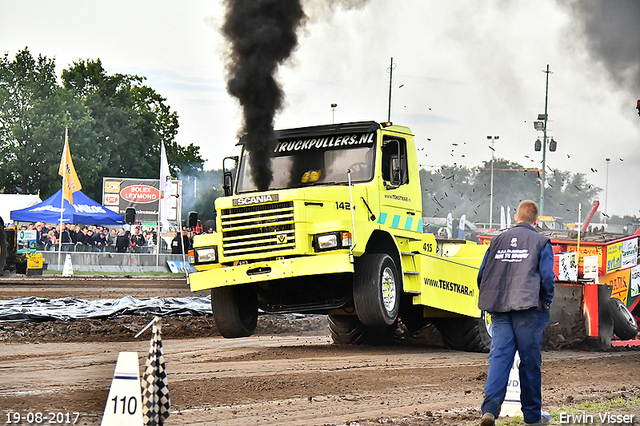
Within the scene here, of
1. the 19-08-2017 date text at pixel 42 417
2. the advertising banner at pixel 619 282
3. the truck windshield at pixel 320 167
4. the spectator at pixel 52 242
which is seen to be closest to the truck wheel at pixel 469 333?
the truck windshield at pixel 320 167

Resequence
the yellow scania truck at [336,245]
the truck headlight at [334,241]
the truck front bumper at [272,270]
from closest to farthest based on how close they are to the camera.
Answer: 1. the truck front bumper at [272,270]
2. the truck headlight at [334,241]
3. the yellow scania truck at [336,245]

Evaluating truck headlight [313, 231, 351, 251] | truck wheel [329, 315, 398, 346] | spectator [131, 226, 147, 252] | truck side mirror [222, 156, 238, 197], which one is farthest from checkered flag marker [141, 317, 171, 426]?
spectator [131, 226, 147, 252]

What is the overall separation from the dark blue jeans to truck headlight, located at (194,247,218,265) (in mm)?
5537

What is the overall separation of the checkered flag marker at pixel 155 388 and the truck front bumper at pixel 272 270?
551 cm

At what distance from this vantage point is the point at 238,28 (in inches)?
539

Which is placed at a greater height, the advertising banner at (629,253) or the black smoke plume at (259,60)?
the black smoke plume at (259,60)

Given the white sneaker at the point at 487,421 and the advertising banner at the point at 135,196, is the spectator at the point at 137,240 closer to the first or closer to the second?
the advertising banner at the point at 135,196

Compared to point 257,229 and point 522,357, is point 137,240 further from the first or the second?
point 522,357

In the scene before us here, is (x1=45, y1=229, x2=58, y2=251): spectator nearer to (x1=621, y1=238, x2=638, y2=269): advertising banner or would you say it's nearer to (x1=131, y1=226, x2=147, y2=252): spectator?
(x1=131, y1=226, x2=147, y2=252): spectator

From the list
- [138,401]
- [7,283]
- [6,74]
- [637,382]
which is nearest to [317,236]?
[637,382]

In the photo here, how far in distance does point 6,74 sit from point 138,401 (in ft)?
210

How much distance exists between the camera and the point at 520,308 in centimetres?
683

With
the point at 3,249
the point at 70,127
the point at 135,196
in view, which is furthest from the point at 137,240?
the point at 70,127

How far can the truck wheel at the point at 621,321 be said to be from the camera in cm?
1352
